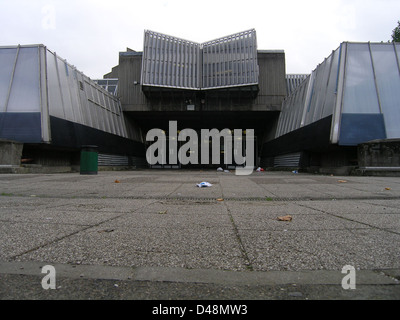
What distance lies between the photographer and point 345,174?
452 inches

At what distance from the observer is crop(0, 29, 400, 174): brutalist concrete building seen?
11922 millimetres

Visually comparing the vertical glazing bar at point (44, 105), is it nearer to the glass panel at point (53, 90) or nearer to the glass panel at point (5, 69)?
the glass panel at point (53, 90)

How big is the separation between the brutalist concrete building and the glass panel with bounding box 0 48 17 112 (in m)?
0.06

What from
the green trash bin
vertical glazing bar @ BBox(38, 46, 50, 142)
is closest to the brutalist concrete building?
vertical glazing bar @ BBox(38, 46, 50, 142)

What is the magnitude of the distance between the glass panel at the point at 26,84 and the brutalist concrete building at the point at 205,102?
2.4 inches

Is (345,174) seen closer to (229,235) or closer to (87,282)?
(229,235)

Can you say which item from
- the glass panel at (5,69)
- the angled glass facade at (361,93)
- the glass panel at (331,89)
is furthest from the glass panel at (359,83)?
the glass panel at (5,69)

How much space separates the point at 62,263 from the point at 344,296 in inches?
74.7

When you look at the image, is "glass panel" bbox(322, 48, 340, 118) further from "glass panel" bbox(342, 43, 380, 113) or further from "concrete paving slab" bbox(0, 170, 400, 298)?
"concrete paving slab" bbox(0, 170, 400, 298)

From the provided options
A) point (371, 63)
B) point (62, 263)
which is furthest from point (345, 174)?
point (62, 263)

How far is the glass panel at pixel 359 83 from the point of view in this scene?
465 inches

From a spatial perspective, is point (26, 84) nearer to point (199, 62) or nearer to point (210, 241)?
point (199, 62)

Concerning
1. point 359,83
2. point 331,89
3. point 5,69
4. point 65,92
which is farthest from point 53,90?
point 359,83

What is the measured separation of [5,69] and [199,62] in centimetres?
1460
